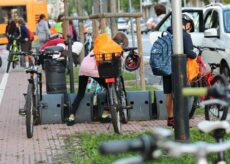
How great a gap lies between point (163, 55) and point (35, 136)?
2031 mm

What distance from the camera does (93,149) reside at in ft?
23.8

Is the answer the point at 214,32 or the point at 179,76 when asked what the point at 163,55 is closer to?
the point at 179,76

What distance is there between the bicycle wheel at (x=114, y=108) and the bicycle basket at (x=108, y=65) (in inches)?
6.8

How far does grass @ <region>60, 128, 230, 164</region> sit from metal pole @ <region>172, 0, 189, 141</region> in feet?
1.64

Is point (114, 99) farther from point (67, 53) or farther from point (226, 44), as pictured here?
point (226, 44)

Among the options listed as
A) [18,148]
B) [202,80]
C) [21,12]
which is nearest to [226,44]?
Answer: [202,80]

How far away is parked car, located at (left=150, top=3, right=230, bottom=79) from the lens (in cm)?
1278

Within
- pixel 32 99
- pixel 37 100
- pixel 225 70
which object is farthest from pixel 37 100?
pixel 225 70

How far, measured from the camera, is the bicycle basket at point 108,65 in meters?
8.31

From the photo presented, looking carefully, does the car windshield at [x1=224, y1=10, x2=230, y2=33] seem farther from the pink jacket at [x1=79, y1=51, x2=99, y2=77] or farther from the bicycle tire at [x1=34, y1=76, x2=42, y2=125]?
the bicycle tire at [x1=34, y1=76, x2=42, y2=125]

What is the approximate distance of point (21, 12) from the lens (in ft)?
120

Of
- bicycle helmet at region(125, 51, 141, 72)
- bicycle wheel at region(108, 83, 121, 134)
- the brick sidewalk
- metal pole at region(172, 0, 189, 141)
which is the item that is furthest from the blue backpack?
bicycle helmet at region(125, 51, 141, 72)

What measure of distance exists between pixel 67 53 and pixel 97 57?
181 centimetres

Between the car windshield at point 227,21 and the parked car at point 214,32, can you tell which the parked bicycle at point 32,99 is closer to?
the parked car at point 214,32
